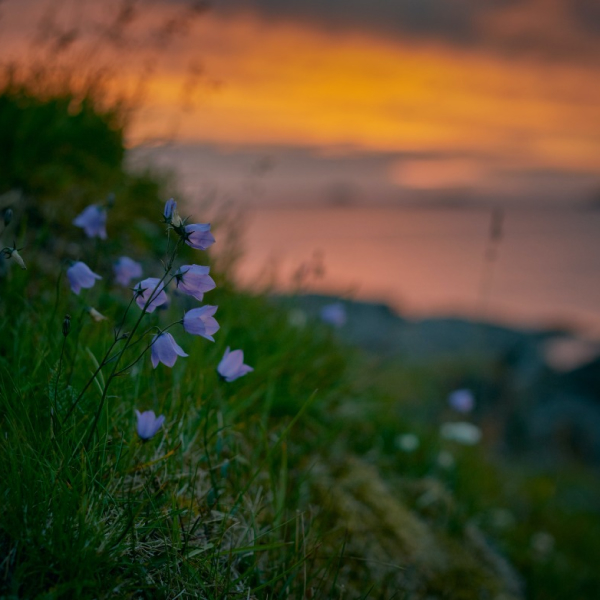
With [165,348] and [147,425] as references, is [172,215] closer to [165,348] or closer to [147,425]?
[165,348]

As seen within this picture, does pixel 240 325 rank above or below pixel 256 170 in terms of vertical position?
below

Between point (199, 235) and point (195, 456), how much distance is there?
3.05 ft

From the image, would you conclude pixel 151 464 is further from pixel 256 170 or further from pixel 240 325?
pixel 256 170

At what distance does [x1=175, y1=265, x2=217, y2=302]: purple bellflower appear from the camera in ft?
4.84

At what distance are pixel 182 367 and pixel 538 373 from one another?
817cm

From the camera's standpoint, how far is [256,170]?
4.14 meters

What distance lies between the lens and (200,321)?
150cm

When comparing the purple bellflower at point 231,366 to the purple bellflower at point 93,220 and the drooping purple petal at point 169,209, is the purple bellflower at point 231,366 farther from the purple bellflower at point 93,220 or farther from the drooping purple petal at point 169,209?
the purple bellflower at point 93,220

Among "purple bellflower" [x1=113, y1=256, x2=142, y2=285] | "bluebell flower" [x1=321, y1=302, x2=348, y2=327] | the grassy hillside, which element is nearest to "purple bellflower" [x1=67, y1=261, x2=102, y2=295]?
the grassy hillside

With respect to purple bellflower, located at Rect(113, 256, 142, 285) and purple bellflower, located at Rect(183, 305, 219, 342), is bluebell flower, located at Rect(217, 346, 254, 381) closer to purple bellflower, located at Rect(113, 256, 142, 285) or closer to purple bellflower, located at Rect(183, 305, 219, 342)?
purple bellflower, located at Rect(183, 305, 219, 342)

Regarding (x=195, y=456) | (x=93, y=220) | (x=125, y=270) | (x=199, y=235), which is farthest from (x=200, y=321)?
(x=93, y=220)

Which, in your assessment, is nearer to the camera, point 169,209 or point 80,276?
point 169,209

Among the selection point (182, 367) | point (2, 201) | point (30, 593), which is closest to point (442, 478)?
point (182, 367)

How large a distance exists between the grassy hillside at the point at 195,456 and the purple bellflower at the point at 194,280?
0.41ft
